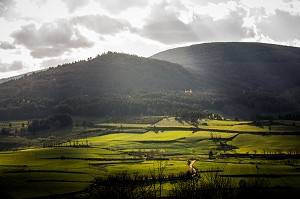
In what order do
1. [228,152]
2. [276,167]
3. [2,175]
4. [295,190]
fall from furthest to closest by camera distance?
[228,152], [276,167], [2,175], [295,190]

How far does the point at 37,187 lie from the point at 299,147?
123 m

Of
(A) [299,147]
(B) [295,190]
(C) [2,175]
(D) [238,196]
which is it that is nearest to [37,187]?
(C) [2,175]

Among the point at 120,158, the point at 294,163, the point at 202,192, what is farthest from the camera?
the point at 120,158

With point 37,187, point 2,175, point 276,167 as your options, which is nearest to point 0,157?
point 2,175

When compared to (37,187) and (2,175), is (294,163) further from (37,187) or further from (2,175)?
(2,175)

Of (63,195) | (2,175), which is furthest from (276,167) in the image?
(2,175)

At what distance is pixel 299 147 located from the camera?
623ft

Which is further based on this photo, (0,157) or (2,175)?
(0,157)

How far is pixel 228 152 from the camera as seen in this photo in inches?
7446

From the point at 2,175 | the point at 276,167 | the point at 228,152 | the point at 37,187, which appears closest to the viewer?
the point at 37,187

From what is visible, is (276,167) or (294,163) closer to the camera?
(276,167)

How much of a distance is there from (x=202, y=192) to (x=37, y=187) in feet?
186

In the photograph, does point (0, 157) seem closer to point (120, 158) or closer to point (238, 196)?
point (120, 158)

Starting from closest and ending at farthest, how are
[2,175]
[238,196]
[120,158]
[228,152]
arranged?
[238,196], [2,175], [120,158], [228,152]
